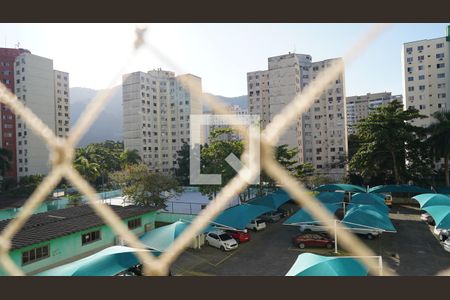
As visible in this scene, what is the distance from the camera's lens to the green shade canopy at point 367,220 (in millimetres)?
11484

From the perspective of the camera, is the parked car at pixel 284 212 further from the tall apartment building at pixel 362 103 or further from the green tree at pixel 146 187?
the tall apartment building at pixel 362 103

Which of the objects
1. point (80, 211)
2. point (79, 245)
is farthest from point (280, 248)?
point (80, 211)

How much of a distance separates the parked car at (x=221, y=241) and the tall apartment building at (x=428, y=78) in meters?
35.1

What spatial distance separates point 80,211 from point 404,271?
1199cm

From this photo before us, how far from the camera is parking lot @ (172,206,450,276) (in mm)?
9977

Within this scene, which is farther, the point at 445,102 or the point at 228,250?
the point at 445,102

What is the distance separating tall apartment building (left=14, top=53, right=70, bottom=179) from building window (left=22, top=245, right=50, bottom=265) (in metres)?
32.9

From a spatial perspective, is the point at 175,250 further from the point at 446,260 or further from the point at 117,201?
the point at 117,201

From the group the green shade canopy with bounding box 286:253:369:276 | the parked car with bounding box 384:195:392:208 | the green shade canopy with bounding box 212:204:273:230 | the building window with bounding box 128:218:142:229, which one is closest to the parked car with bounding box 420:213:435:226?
the parked car with bounding box 384:195:392:208

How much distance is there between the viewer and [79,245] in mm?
10742

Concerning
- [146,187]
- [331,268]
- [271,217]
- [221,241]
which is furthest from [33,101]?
[331,268]

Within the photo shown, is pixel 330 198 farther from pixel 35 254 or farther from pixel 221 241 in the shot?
pixel 35 254

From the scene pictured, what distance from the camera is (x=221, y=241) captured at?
12.2 meters

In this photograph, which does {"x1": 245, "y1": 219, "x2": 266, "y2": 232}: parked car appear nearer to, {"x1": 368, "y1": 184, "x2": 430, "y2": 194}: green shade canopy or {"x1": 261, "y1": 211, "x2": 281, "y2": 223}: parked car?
{"x1": 261, "y1": 211, "x2": 281, "y2": 223}: parked car
